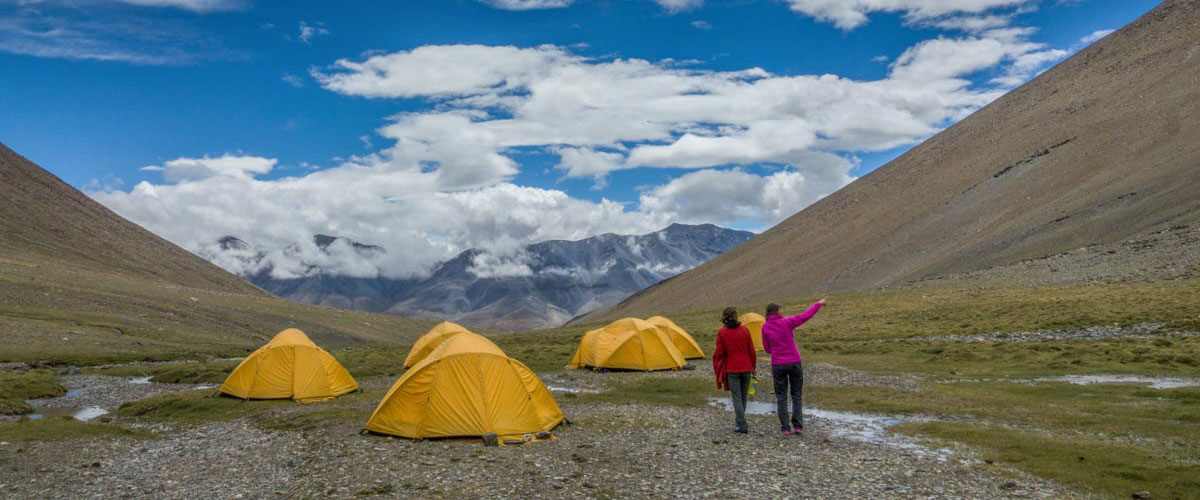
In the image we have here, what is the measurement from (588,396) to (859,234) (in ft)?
455

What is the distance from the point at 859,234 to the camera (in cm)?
15712

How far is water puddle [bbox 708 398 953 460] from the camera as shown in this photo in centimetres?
1783

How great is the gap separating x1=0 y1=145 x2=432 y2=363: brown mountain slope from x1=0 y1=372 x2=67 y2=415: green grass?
54.9 feet

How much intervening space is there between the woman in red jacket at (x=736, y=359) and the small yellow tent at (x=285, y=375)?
17548 millimetres

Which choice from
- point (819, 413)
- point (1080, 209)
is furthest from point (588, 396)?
point (1080, 209)

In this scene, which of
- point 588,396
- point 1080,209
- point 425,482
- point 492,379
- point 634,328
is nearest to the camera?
point 425,482

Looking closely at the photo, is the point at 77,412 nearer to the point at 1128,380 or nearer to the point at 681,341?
the point at 681,341

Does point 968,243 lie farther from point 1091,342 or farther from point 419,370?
point 419,370

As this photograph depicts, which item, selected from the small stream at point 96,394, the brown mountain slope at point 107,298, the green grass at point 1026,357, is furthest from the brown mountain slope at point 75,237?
the green grass at point 1026,357

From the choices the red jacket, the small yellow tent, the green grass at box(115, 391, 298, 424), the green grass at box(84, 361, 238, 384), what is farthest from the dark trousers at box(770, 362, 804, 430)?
the green grass at box(84, 361, 238, 384)

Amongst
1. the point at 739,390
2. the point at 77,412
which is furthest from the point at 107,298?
the point at 739,390

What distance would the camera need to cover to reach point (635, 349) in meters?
38.1

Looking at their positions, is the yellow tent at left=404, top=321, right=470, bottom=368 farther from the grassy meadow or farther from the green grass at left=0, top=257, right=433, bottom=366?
the green grass at left=0, top=257, right=433, bottom=366

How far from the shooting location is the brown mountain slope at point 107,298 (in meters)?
65.3
